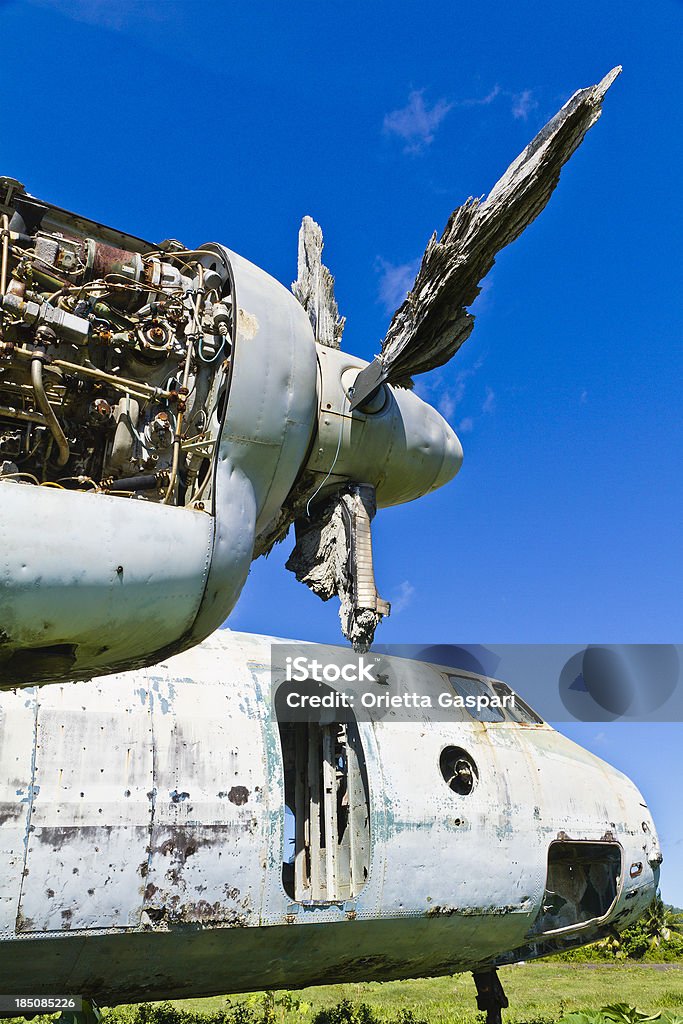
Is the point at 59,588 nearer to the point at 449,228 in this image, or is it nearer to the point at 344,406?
the point at 344,406

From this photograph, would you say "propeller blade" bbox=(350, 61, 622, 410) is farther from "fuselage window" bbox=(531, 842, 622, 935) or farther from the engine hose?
"fuselage window" bbox=(531, 842, 622, 935)

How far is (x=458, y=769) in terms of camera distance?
12.5m

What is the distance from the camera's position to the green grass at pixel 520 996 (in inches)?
711

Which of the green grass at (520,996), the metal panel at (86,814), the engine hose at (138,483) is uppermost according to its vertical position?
the engine hose at (138,483)

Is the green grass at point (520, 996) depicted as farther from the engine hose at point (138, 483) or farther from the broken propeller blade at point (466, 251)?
the broken propeller blade at point (466, 251)

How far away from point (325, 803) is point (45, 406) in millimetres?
9548

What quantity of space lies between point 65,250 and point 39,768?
248 inches

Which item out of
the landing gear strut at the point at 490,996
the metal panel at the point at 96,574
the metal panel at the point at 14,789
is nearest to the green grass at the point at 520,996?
the landing gear strut at the point at 490,996

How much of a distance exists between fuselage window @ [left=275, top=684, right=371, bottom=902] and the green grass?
592 centimetres

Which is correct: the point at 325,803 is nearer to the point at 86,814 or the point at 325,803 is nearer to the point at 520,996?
the point at 86,814

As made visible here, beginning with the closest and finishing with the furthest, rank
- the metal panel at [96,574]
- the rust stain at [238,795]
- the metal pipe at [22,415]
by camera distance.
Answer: the metal panel at [96,574], the metal pipe at [22,415], the rust stain at [238,795]

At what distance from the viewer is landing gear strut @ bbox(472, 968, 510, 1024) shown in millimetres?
14164

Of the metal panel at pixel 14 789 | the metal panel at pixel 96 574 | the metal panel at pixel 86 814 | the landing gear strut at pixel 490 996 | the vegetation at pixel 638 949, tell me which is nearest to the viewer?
the metal panel at pixel 96 574

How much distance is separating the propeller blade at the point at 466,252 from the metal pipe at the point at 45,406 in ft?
6.54
